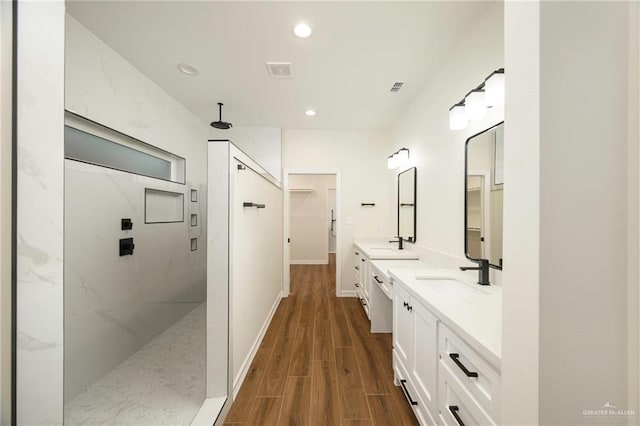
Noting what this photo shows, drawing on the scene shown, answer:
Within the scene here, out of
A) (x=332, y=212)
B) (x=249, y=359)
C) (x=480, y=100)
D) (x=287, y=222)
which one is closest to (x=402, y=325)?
(x=249, y=359)

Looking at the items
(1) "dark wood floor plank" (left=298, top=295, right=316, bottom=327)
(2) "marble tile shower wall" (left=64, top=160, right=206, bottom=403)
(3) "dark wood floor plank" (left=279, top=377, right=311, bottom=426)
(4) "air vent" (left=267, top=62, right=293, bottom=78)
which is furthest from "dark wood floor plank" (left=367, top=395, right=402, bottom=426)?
(4) "air vent" (left=267, top=62, right=293, bottom=78)

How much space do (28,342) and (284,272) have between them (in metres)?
3.27

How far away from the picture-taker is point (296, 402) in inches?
63.0

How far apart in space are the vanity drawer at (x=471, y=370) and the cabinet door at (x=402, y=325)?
15.4 inches

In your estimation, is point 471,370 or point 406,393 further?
point 406,393

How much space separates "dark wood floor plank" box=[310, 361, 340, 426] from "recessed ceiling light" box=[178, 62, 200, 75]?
293cm

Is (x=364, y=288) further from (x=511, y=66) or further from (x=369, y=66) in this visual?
(x=511, y=66)

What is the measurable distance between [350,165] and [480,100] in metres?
2.39

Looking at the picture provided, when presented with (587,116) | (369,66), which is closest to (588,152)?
(587,116)

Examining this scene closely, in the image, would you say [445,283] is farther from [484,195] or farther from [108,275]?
[108,275]

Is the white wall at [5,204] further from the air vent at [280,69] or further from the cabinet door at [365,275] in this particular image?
the cabinet door at [365,275]

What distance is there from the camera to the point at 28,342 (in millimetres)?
643

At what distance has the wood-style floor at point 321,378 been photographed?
4.92 ft

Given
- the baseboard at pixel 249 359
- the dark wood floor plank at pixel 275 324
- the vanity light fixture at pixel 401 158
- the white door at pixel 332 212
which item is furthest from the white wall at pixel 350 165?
the white door at pixel 332 212
